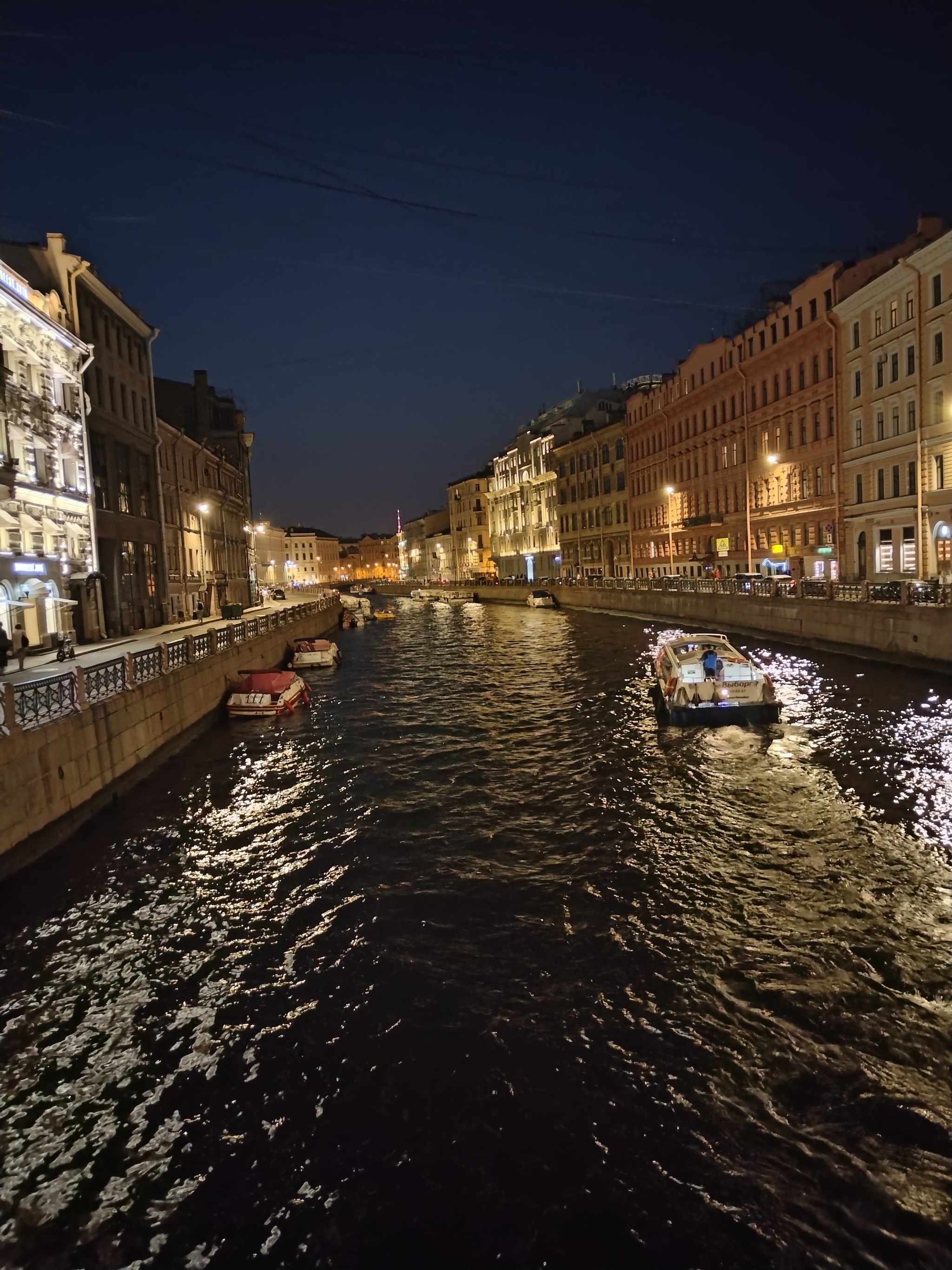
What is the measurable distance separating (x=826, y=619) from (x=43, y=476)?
30.0m

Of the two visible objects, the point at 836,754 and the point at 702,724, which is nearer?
the point at 836,754

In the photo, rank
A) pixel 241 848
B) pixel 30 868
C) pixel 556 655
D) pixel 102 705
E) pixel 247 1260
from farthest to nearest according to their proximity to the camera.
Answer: pixel 556 655 < pixel 102 705 < pixel 241 848 < pixel 30 868 < pixel 247 1260

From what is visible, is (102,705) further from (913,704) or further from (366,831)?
(913,704)

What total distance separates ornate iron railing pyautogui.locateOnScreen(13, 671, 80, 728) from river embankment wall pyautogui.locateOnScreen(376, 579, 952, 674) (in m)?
23.7

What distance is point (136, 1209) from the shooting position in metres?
5.70

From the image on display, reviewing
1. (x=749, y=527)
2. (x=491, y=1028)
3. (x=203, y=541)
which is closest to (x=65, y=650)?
(x=491, y=1028)

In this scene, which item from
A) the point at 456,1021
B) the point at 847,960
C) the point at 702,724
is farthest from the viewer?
the point at 702,724

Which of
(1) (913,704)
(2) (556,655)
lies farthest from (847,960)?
(2) (556,655)

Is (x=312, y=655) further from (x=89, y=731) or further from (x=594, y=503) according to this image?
(x=594, y=503)

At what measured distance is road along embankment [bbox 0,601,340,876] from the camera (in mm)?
11734

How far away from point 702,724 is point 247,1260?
16.9 m

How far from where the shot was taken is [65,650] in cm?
2430

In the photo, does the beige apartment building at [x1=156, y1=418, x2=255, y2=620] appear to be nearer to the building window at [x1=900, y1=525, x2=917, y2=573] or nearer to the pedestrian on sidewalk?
the pedestrian on sidewalk

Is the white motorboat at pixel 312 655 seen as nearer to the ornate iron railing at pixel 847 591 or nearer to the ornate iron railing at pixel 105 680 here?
the ornate iron railing at pixel 105 680
